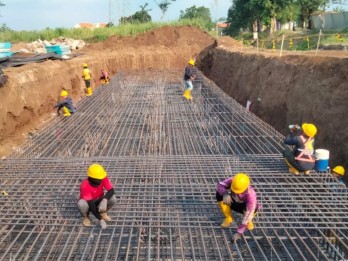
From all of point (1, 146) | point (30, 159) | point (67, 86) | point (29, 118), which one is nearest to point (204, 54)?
point (67, 86)

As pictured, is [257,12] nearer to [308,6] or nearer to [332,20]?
[332,20]

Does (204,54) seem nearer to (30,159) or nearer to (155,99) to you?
(155,99)

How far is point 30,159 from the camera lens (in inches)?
252

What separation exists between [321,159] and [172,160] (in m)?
2.59

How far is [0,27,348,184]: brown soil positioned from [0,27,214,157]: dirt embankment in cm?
3

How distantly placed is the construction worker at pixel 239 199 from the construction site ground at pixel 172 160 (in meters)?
0.21

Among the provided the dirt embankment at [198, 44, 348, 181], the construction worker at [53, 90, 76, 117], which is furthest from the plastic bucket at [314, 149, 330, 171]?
the construction worker at [53, 90, 76, 117]

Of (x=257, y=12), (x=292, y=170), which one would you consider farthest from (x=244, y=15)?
(x=292, y=170)

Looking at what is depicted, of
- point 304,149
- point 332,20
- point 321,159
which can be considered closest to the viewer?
point 304,149

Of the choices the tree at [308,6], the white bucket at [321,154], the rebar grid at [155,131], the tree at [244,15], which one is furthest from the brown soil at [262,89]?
the tree at [308,6]

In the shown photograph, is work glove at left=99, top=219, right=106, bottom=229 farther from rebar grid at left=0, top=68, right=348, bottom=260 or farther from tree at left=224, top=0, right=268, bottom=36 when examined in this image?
tree at left=224, top=0, right=268, bottom=36

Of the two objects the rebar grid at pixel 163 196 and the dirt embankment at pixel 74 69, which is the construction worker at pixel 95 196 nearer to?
the rebar grid at pixel 163 196

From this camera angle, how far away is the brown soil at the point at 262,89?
7246mm

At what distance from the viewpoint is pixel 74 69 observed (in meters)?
15.5
